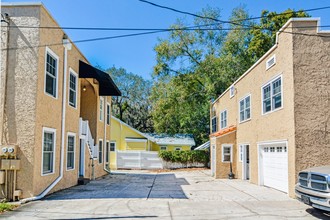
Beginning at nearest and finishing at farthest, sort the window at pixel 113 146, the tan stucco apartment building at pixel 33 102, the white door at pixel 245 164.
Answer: the tan stucco apartment building at pixel 33 102, the white door at pixel 245 164, the window at pixel 113 146

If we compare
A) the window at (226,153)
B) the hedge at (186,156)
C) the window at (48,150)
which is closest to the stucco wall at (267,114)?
the window at (226,153)

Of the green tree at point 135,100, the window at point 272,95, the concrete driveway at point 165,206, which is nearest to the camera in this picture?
the concrete driveway at point 165,206

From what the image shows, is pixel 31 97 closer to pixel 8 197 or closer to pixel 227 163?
pixel 8 197

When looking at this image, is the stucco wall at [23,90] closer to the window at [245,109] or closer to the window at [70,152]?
the window at [70,152]

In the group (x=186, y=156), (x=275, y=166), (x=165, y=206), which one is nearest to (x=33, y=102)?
(x=165, y=206)

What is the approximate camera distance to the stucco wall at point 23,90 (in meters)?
10.6

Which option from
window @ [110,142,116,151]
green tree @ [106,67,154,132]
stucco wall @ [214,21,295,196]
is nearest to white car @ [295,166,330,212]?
stucco wall @ [214,21,295,196]

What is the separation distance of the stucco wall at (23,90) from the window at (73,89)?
12.6ft

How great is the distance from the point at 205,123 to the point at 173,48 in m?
10.5

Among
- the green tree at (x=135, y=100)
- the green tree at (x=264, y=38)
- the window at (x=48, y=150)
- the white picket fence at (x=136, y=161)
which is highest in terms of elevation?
the green tree at (x=264, y=38)

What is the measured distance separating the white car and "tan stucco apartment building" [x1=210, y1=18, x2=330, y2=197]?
252cm

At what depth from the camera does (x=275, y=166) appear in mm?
13562

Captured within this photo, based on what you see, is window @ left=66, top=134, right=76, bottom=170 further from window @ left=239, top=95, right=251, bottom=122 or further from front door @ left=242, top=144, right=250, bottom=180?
front door @ left=242, top=144, right=250, bottom=180

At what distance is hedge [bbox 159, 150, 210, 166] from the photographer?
30.0 metres
